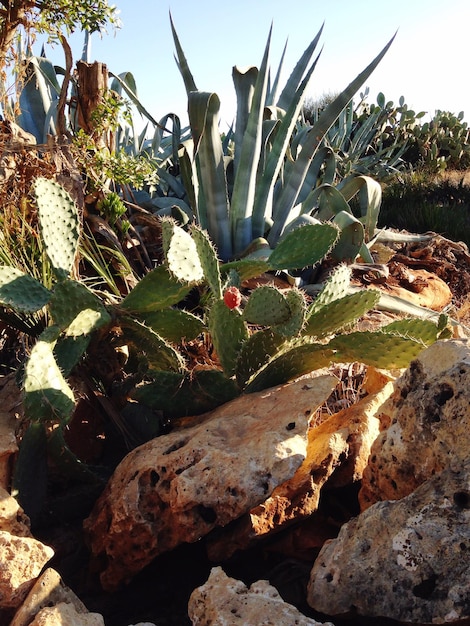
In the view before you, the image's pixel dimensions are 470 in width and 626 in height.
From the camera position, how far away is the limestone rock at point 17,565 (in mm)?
1736

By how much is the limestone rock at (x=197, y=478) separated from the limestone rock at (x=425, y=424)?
26 centimetres

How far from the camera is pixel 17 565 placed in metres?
1.76

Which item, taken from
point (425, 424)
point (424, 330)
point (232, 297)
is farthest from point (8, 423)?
point (424, 330)

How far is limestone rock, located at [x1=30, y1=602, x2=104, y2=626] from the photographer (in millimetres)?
1499

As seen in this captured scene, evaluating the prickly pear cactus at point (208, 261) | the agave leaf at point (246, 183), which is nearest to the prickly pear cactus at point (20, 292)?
the prickly pear cactus at point (208, 261)

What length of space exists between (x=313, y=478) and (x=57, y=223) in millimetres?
1290

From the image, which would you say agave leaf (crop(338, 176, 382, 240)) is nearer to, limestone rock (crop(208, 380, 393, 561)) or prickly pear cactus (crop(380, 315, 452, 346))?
prickly pear cactus (crop(380, 315, 452, 346))

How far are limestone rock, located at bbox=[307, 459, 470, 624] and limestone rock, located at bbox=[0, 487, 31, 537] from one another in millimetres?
861

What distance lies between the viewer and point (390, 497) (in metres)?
2.00

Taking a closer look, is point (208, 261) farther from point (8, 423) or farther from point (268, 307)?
point (8, 423)

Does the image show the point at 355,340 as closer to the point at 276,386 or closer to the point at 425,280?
the point at 276,386

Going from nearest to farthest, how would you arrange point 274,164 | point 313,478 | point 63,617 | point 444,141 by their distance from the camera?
1. point 63,617
2. point 313,478
3. point 274,164
4. point 444,141

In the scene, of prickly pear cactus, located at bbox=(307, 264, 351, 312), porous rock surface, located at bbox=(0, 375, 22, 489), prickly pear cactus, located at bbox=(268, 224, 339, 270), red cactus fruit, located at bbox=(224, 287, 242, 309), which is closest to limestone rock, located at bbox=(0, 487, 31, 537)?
porous rock surface, located at bbox=(0, 375, 22, 489)

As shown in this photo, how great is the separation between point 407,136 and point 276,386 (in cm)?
1045
